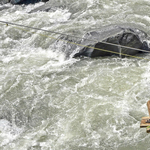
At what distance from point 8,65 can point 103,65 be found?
361cm

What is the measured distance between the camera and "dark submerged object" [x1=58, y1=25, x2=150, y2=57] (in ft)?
27.6

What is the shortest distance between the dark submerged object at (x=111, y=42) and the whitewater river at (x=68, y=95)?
0.90 ft

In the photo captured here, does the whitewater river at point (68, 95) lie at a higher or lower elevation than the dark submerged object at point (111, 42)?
lower

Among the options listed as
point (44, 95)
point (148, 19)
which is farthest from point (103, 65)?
point (148, 19)

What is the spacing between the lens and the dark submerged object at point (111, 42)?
8.41m

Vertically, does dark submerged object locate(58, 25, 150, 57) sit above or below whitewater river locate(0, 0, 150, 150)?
above

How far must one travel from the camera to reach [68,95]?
279 inches

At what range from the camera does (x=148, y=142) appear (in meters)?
5.50

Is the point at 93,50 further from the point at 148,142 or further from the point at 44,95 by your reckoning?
the point at 148,142

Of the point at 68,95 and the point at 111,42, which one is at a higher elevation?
the point at 111,42

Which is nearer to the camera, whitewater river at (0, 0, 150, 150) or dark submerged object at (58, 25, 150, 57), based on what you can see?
whitewater river at (0, 0, 150, 150)

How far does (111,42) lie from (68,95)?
2.75m

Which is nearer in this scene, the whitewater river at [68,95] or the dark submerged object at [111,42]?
the whitewater river at [68,95]

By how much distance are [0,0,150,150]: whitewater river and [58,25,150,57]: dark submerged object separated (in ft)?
0.90
